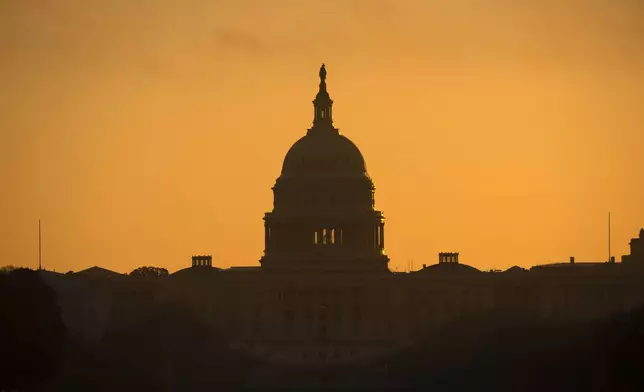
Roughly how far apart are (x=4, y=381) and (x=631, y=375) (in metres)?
28.9

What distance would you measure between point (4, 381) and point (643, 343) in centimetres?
2968

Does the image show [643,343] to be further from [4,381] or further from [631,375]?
[4,381]

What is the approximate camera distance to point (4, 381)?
19875 centimetres

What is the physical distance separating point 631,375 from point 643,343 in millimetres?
3384

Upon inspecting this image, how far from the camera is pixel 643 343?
200m

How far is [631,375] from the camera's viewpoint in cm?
19675

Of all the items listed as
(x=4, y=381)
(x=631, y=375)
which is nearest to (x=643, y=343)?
(x=631, y=375)
